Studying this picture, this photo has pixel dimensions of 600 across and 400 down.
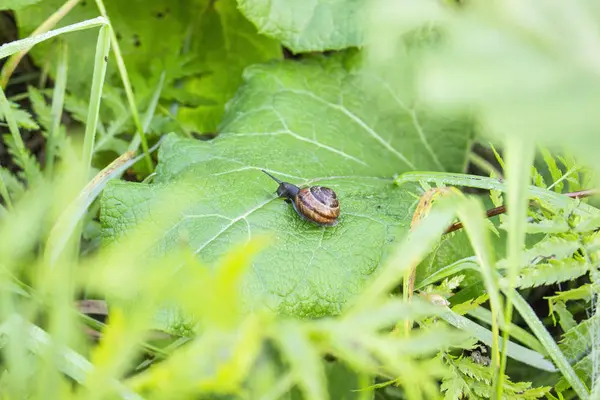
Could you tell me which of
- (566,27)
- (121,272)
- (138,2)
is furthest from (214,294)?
(138,2)

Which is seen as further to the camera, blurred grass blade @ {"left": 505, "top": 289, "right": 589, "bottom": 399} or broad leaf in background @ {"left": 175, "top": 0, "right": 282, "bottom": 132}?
broad leaf in background @ {"left": 175, "top": 0, "right": 282, "bottom": 132}

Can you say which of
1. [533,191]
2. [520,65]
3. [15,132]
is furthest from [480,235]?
[15,132]

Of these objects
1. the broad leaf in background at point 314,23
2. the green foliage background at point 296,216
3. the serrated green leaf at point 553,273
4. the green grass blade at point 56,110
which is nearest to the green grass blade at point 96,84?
the green foliage background at point 296,216

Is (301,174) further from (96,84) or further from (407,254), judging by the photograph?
(407,254)

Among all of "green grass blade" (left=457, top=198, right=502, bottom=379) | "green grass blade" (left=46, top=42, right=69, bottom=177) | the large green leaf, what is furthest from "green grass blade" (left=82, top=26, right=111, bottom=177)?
"green grass blade" (left=457, top=198, right=502, bottom=379)

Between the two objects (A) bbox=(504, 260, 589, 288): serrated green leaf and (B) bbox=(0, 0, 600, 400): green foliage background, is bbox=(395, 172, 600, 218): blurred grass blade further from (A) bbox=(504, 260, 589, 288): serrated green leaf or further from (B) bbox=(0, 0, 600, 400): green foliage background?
(A) bbox=(504, 260, 589, 288): serrated green leaf
